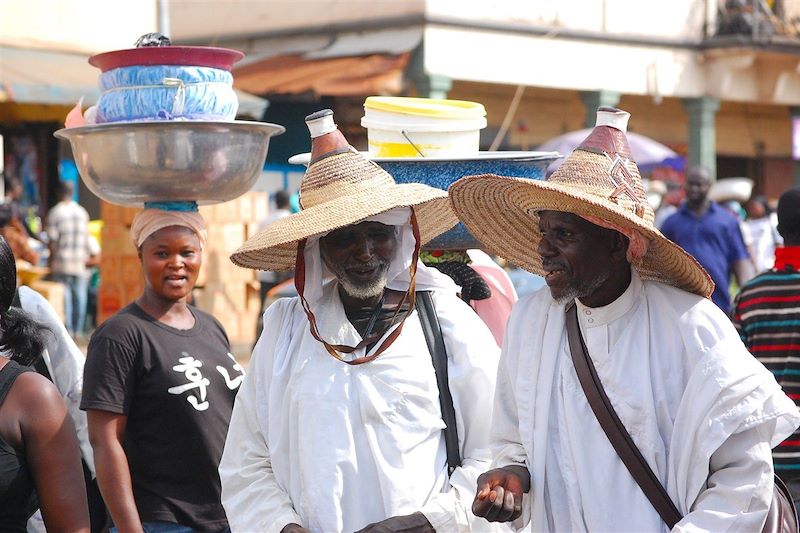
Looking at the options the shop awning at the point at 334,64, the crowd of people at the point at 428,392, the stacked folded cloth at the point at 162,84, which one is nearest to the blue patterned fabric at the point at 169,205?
the stacked folded cloth at the point at 162,84

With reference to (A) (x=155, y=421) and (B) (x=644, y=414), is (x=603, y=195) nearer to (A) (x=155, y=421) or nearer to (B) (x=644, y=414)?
(B) (x=644, y=414)

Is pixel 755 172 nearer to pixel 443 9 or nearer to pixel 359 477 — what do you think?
pixel 443 9

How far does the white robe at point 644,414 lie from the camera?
3.06 meters

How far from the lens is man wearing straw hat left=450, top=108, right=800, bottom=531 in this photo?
3076 mm

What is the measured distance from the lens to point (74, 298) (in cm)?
1490

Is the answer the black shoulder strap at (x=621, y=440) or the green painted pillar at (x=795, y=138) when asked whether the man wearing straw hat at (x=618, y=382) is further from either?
the green painted pillar at (x=795, y=138)

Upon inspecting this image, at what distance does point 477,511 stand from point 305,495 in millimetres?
559

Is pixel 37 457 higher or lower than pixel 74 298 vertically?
higher

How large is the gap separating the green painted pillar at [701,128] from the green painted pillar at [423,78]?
522cm

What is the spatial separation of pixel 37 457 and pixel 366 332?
0.98 metres

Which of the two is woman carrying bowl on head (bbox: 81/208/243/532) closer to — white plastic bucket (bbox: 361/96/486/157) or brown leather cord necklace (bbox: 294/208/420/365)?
brown leather cord necklace (bbox: 294/208/420/365)


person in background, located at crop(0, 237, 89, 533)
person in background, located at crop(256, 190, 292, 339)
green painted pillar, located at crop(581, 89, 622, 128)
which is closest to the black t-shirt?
person in background, located at crop(0, 237, 89, 533)

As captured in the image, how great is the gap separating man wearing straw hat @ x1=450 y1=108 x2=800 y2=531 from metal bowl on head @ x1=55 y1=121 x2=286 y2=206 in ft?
3.92

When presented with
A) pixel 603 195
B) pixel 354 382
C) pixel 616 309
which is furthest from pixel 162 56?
pixel 616 309
